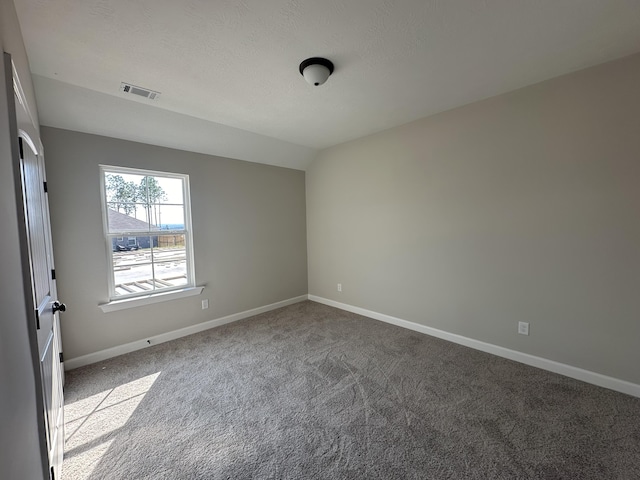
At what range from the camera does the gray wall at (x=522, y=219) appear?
213 centimetres

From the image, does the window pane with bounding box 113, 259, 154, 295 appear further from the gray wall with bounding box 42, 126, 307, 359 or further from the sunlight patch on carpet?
the sunlight patch on carpet

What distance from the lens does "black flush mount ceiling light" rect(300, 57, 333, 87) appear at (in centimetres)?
197

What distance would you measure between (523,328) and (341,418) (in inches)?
79.6

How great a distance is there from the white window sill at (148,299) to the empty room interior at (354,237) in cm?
3

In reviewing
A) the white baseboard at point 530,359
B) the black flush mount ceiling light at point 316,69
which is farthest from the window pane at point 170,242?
the white baseboard at point 530,359

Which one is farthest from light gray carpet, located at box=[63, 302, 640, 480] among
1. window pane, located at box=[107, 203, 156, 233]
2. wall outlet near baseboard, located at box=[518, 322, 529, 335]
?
window pane, located at box=[107, 203, 156, 233]

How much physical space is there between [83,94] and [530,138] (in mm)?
Answer: 4065

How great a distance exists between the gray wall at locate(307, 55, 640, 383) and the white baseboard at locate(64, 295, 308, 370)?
6.09 ft

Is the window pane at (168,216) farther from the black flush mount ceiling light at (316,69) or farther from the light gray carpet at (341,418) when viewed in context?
the black flush mount ceiling light at (316,69)

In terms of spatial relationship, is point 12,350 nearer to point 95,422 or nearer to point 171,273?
point 95,422

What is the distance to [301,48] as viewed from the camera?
185 cm

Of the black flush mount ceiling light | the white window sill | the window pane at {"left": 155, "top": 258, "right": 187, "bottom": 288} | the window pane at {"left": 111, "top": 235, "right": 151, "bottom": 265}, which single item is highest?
the black flush mount ceiling light

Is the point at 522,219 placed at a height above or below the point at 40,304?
above

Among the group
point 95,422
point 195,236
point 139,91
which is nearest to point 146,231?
point 195,236
